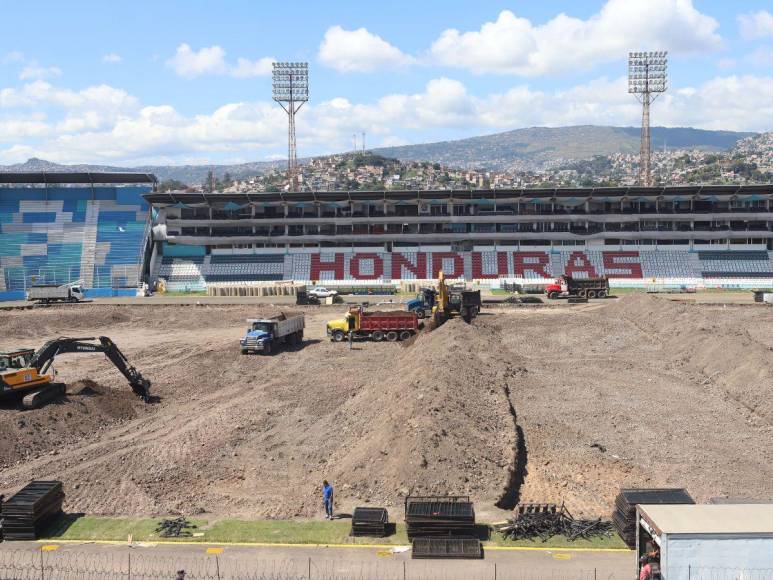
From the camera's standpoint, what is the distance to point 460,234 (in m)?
87.1

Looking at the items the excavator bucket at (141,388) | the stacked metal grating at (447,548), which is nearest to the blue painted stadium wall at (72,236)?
the excavator bucket at (141,388)

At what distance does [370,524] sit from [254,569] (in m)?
2.97

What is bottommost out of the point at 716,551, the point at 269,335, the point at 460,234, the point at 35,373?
the point at 269,335

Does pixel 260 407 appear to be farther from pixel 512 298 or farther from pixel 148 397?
pixel 512 298

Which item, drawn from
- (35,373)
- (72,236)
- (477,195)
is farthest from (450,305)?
(72,236)

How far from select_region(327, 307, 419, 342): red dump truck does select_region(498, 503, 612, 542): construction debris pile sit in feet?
95.2

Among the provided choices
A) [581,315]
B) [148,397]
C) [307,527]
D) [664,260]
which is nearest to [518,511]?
[307,527]

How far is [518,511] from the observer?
18703 millimetres

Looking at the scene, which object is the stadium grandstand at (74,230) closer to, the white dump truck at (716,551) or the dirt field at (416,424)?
the dirt field at (416,424)

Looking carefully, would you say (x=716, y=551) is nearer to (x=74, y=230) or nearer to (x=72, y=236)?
(x=72, y=236)

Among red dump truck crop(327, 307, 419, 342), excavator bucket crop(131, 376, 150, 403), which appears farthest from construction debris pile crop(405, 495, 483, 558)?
red dump truck crop(327, 307, 419, 342)

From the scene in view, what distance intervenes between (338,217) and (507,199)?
20.7m

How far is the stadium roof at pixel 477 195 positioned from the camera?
85375 millimetres

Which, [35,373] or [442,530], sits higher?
[35,373]
